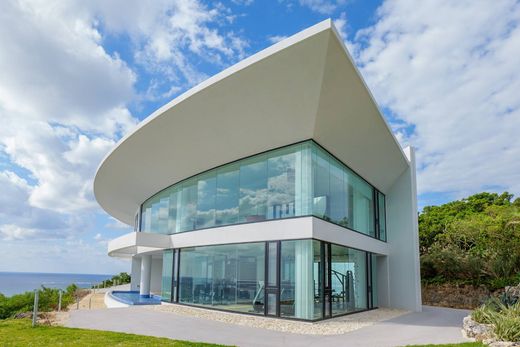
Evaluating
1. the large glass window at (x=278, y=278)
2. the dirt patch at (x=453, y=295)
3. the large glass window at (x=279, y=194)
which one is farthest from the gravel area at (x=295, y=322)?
the dirt patch at (x=453, y=295)

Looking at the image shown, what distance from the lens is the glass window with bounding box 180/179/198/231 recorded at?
55.5 feet

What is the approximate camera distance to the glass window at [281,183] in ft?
42.5

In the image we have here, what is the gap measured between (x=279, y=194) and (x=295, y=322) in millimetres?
3865

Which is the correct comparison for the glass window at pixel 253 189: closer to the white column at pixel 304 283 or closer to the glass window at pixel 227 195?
the glass window at pixel 227 195

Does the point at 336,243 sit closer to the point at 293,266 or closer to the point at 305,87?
the point at 293,266

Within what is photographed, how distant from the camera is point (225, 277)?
14414mm

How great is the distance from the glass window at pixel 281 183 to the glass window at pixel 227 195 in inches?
65.5

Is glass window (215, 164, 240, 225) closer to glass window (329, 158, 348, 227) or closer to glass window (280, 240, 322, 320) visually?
glass window (280, 240, 322, 320)

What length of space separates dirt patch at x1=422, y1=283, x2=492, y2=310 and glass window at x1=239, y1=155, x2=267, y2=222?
12.3 m

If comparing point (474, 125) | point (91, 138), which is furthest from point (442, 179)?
point (91, 138)

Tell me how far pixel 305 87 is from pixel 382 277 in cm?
1142

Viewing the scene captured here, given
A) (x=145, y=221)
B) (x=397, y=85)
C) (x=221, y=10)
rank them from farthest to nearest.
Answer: (x=145, y=221)
(x=397, y=85)
(x=221, y=10)

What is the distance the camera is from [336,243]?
44.6 feet

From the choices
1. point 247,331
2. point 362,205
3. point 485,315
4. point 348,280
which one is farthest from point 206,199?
point 485,315
